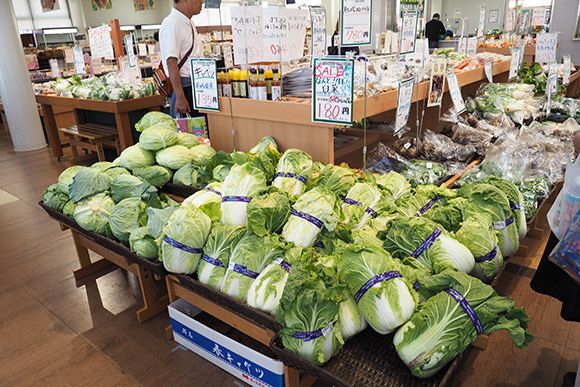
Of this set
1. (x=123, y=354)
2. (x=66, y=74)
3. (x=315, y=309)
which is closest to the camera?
(x=315, y=309)

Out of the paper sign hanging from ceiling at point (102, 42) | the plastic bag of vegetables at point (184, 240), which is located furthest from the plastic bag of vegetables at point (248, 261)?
the paper sign hanging from ceiling at point (102, 42)

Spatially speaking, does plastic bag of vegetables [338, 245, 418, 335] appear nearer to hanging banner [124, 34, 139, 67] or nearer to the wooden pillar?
hanging banner [124, 34, 139, 67]

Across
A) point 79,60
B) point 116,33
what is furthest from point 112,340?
point 79,60

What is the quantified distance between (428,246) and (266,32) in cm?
177

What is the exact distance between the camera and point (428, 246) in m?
1.72

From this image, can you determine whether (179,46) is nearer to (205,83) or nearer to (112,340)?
(205,83)

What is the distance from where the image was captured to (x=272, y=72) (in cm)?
271

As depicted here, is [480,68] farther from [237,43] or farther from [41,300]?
[41,300]

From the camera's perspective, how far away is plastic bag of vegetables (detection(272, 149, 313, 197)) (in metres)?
2.23

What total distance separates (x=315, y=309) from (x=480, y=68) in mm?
3783

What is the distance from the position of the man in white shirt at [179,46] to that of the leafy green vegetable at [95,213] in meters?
1.81

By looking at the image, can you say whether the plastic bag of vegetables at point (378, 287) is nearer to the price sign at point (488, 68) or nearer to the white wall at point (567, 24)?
the price sign at point (488, 68)

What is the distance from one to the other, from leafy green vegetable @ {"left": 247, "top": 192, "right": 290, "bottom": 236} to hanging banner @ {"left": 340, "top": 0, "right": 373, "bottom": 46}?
1.18 meters

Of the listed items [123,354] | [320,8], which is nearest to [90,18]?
[320,8]
